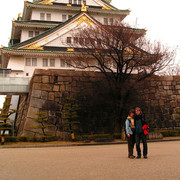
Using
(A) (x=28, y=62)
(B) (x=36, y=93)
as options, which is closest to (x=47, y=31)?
(A) (x=28, y=62)

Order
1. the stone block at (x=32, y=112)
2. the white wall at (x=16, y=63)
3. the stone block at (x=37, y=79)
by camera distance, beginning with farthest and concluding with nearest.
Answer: the white wall at (x=16, y=63), the stone block at (x=37, y=79), the stone block at (x=32, y=112)

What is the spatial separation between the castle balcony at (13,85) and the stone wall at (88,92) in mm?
935

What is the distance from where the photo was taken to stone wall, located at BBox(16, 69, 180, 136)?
20141 mm

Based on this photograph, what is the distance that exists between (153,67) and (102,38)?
4.42 m

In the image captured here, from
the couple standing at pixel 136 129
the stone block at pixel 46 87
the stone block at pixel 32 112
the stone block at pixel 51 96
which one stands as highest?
the stone block at pixel 46 87

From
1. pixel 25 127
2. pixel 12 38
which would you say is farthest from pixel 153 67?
pixel 12 38

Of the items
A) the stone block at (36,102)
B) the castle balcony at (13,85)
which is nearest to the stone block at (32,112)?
the stone block at (36,102)

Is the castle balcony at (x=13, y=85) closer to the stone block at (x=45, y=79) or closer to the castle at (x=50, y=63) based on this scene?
the castle at (x=50, y=63)

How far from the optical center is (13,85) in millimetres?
21719

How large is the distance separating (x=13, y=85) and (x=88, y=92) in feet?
20.5

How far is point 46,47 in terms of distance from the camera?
2659 cm

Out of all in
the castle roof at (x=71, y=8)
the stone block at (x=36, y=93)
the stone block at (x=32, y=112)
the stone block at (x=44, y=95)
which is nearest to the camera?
the stone block at (x=32, y=112)

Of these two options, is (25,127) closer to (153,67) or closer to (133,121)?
(153,67)

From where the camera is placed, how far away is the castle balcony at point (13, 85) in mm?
21375
